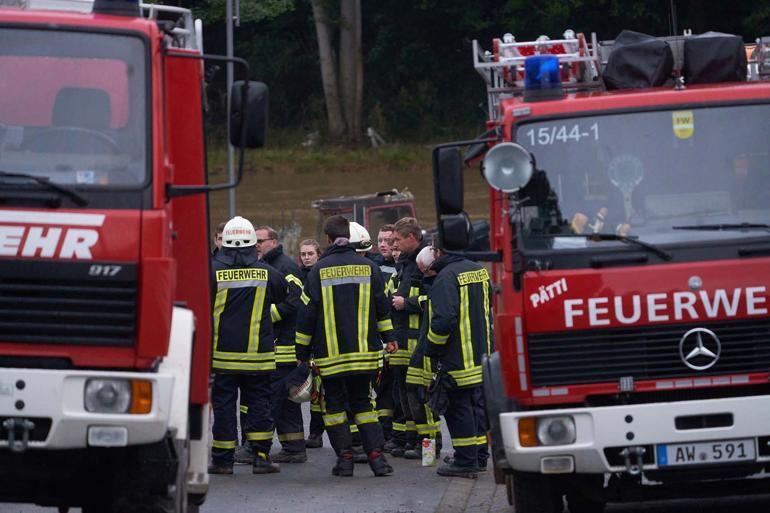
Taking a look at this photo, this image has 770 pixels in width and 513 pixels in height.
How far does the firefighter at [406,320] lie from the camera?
13.2 meters

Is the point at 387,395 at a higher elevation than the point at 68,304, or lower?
lower

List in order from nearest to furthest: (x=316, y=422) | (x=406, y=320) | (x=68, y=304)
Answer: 1. (x=68, y=304)
2. (x=406, y=320)
3. (x=316, y=422)

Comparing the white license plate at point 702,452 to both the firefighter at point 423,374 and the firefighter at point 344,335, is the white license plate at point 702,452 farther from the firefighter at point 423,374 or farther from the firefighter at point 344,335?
the firefighter at point 423,374

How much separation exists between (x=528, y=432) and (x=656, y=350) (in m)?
0.79

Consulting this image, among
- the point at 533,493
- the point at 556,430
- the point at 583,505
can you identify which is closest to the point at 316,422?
the point at 583,505

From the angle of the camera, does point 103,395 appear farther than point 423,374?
No

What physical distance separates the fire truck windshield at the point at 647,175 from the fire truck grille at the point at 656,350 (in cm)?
48

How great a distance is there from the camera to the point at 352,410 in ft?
40.0

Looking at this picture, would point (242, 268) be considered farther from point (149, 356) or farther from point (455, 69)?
point (455, 69)

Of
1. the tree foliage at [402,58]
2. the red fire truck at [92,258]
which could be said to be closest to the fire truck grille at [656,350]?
the red fire truck at [92,258]

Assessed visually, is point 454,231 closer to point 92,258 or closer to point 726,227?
point 726,227

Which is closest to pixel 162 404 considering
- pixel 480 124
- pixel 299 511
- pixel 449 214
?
pixel 449 214

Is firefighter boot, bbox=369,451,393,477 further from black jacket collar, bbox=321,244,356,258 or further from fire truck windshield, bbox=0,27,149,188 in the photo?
fire truck windshield, bbox=0,27,149,188

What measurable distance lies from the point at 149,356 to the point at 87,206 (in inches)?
29.5
